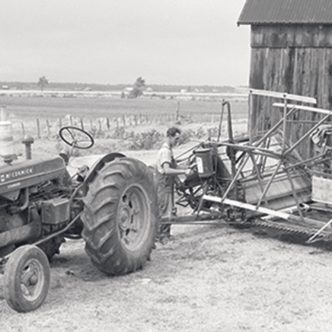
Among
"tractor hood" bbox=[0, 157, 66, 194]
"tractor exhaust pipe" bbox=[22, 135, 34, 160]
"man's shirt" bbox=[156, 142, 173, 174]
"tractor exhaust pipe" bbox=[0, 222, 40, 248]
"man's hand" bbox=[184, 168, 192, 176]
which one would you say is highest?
"tractor exhaust pipe" bbox=[22, 135, 34, 160]

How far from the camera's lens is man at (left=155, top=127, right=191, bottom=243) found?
1029 centimetres

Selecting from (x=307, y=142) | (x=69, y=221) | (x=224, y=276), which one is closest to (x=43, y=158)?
(x=69, y=221)

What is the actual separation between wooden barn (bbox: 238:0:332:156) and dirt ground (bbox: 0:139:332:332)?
23.1ft

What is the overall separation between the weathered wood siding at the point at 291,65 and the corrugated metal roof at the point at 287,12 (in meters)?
0.17

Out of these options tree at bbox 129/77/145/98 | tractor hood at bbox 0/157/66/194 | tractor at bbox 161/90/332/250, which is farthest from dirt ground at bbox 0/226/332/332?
tree at bbox 129/77/145/98

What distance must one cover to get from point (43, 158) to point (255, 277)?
9.01 ft

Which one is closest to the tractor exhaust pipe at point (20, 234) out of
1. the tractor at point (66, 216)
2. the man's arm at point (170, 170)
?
the tractor at point (66, 216)

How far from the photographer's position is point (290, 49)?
54.7 ft

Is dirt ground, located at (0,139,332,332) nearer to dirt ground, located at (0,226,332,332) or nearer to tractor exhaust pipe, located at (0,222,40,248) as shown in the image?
dirt ground, located at (0,226,332,332)

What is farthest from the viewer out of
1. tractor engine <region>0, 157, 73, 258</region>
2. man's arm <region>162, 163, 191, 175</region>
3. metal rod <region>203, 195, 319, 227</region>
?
man's arm <region>162, 163, 191, 175</region>

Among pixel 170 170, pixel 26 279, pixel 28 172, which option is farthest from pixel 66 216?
pixel 170 170

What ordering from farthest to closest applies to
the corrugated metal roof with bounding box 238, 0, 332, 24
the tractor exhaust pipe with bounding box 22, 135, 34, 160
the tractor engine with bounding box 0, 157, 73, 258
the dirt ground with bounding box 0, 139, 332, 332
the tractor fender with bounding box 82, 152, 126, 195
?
the corrugated metal roof with bounding box 238, 0, 332, 24, the tractor fender with bounding box 82, 152, 126, 195, the tractor exhaust pipe with bounding box 22, 135, 34, 160, the tractor engine with bounding box 0, 157, 73, 258, the dirt ground with bounding box 0, 139, 332, 332

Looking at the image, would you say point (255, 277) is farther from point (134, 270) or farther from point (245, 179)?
point (245, 179)

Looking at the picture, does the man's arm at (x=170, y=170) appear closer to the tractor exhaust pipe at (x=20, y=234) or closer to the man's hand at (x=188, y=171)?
the man's hand at (x=188, y=171)
